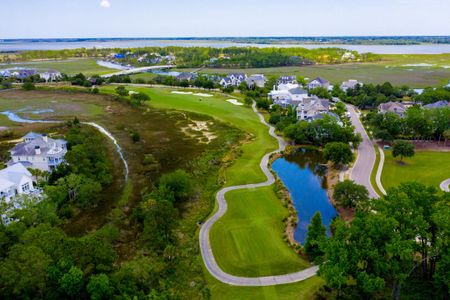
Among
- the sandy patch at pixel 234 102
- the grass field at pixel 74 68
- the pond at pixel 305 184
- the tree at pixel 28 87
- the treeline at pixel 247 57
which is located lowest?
the pond at pixel 305 184

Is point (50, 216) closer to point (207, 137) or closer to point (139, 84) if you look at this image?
point (207, 137)

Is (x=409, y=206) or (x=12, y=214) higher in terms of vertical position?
(x=409, y=206)

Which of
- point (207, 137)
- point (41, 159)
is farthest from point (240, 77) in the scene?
point (41, 159)

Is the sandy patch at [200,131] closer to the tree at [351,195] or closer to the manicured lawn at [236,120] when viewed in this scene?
the manicured lawn at [236,120]

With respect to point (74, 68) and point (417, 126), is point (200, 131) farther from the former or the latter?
point (74, 68)

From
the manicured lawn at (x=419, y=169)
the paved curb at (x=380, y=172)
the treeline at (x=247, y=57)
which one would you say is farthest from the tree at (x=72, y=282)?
the treeline at (x=247, y=57)

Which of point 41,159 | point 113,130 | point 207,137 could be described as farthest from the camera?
point 113,130

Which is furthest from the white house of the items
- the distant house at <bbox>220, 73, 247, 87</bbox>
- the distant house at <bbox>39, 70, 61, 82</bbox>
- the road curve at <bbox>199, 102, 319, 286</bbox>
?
the distant house at <bbox>39, 70, 61, 82</bbox>
